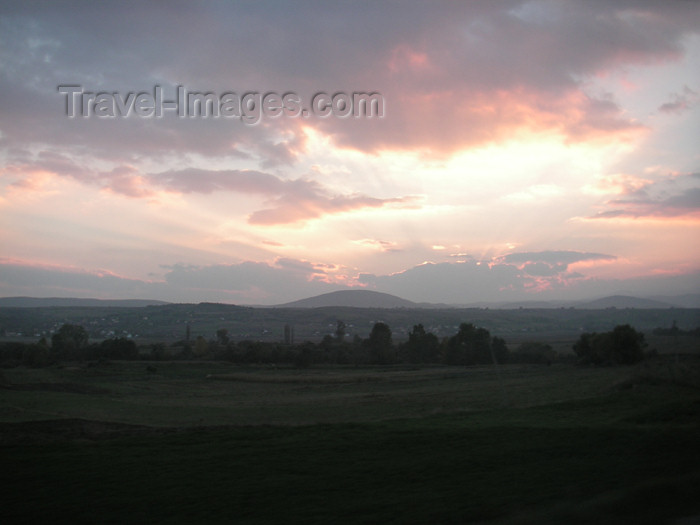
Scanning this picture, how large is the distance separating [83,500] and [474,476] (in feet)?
27.1

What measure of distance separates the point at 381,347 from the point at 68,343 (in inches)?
2118

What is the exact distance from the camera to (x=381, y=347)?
277 ft

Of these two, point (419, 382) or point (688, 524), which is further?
point (419, 382)

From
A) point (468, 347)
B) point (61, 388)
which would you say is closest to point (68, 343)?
point (61, 388)

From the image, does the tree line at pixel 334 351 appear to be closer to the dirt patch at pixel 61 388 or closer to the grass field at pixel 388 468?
the dirt patch at pixel 61 388

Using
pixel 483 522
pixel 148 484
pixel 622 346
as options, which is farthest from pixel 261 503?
Result: pixel 622 346

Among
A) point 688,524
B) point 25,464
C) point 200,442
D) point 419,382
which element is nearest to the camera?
point 688,524

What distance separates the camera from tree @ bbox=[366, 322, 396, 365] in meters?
83.9

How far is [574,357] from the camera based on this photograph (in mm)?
66750

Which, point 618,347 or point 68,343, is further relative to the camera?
point 68,343

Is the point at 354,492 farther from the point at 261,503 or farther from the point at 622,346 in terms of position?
the point at 622,346

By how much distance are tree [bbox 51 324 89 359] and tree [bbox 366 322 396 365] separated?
48.7m

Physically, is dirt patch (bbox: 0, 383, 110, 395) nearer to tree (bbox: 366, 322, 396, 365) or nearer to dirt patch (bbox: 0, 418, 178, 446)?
dirt patch (bbox: 0, 418, 178, 446)

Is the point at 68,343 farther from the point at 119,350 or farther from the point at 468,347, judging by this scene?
the point at 468,347
